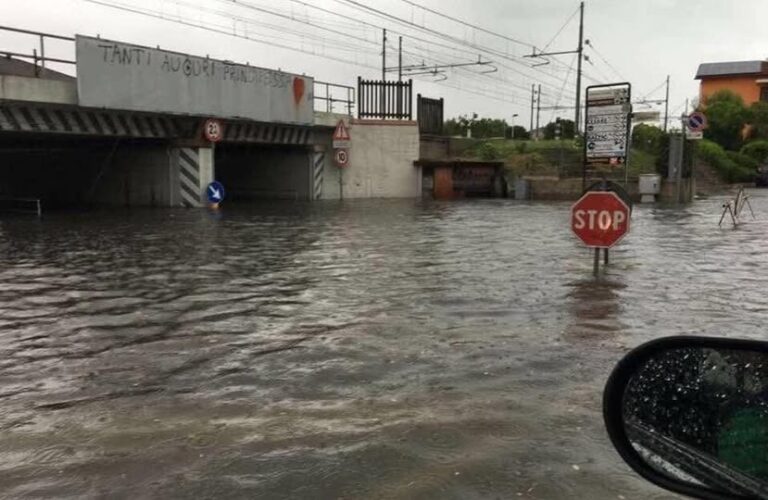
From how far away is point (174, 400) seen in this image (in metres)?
5.21

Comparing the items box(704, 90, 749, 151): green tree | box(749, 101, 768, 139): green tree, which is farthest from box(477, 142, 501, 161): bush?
box(749, 101, 768, 139): green tree

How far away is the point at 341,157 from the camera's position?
111 feet

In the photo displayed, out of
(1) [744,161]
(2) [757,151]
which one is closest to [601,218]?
(1) [744,161]

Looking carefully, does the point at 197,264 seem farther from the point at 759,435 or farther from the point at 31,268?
the point at 759,435

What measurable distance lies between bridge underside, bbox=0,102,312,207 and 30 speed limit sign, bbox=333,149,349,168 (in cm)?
133

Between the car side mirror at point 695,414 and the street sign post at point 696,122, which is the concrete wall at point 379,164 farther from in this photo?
the car side mirror at point 695,414

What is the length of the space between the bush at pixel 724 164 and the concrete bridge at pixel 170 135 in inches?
989

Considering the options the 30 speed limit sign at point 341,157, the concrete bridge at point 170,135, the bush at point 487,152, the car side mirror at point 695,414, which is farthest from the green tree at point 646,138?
the car side mirror at point 695,414

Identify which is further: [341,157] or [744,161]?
[744,161]

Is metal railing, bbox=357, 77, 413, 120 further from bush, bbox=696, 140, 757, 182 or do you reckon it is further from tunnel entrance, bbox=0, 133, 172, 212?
bush, bbox=696, 140, 757, 182

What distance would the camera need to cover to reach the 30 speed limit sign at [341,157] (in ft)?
111

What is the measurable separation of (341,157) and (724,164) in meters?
30.4

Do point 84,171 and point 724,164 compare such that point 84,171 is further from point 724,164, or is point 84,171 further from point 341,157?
point 724,164

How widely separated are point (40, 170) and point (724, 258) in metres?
28.6
